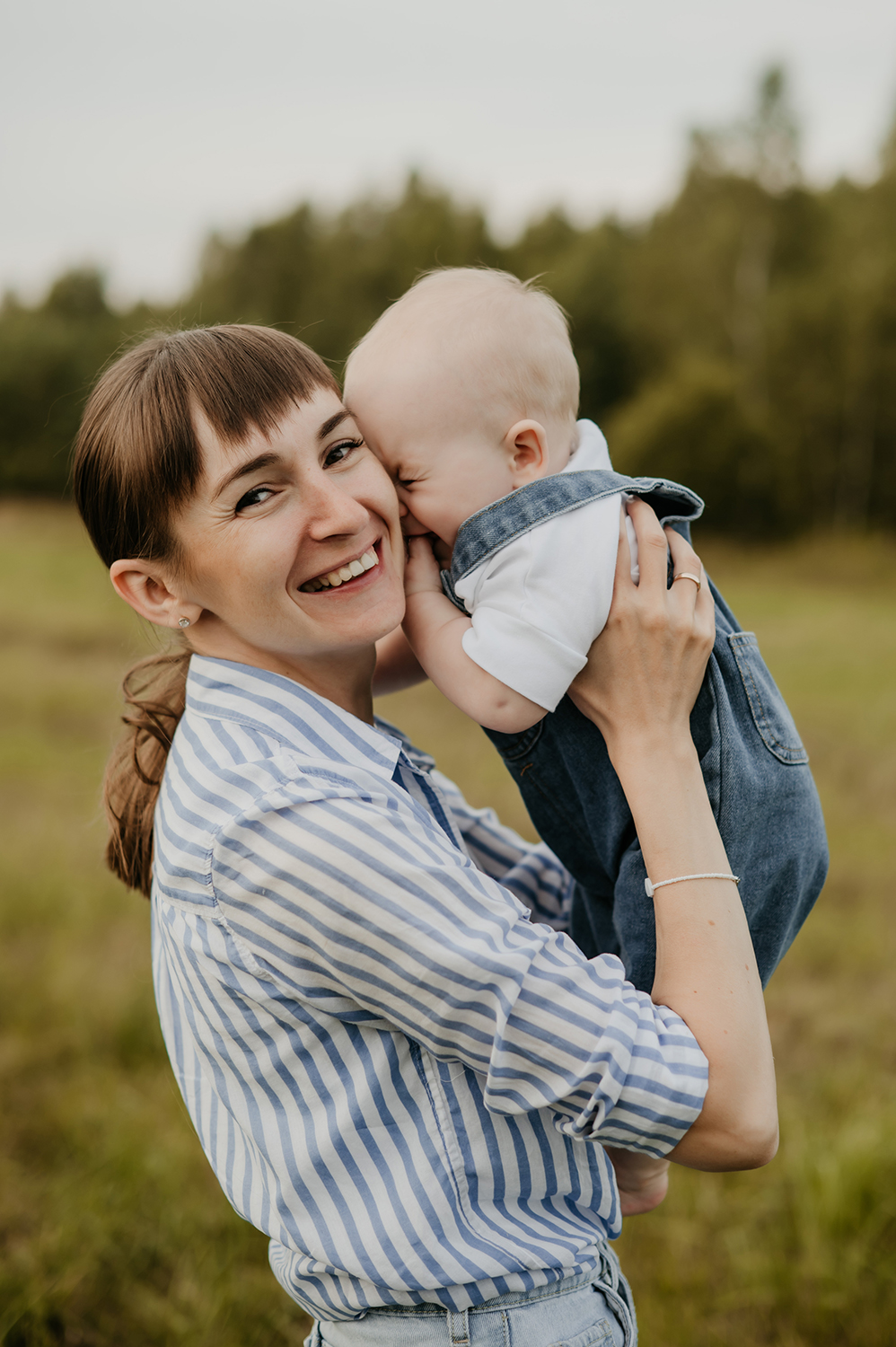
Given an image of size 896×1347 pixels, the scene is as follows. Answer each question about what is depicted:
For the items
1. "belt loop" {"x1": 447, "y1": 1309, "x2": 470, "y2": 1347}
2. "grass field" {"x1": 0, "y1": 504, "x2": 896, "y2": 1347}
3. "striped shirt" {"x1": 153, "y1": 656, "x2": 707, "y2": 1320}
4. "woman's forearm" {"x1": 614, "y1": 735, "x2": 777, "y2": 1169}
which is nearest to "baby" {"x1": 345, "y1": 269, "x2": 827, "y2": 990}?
"woman's forearm" {"x1": 614, "y1": 735, "x2": 777, "y2": 1169}

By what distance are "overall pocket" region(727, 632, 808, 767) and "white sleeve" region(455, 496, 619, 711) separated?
9.6 inches

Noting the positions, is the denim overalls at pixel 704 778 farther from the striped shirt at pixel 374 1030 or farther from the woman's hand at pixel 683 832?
the striped shirt at pixel 374 1030

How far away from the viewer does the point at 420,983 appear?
1.20m

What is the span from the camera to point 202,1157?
3.40m

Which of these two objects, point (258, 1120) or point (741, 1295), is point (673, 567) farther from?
point (741, 1295)

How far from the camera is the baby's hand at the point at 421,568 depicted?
1732mm

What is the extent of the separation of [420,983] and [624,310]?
84.4 ft

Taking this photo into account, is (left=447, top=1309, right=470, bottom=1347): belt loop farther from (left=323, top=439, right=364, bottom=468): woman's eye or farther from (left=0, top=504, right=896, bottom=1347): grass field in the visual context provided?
(left=323, top=439, right=364, bottom=468): woman's eye

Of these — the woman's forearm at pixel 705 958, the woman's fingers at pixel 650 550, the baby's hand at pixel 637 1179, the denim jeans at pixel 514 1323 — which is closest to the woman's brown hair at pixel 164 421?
the woman's fingers at pixel 650 550

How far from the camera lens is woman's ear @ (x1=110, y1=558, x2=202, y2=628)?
161 centimetres

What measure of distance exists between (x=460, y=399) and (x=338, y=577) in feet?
1.48

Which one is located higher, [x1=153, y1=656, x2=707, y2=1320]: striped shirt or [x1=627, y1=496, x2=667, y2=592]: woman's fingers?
[x1=627, y1=496, x2=667, y2=592]: woman's fingers

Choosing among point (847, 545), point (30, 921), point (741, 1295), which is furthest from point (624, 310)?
point (741, 1295)

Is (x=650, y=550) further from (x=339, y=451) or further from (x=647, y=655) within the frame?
(x=339, y=451)
